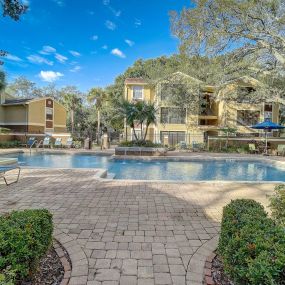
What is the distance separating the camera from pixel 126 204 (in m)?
5.66

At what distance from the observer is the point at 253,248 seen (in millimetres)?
2277

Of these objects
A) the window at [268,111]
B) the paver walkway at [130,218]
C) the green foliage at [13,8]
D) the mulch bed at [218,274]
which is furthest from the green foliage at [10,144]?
the window at [268,111]

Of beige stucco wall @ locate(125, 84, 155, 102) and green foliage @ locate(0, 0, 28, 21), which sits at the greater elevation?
beige stucco wall @ locate(125, 84, 155, 102)

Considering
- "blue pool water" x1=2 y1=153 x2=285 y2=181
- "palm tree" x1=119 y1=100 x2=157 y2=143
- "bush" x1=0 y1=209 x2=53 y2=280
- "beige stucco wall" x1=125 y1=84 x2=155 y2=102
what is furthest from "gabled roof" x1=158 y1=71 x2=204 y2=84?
"bush" x1=0 y1=209 x2=53 y2=280

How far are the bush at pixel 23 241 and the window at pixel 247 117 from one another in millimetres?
29265

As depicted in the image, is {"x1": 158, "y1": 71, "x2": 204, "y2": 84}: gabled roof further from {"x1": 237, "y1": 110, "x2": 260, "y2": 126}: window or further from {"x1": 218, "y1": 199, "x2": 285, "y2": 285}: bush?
{"x1": 218, "y1": 199, "x2": 285, "y2": 285}: bush

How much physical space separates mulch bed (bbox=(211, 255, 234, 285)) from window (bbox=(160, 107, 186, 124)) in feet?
83.7

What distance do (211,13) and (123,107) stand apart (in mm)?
8030

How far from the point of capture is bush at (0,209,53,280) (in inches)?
88.7

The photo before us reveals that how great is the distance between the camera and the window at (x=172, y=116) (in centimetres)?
2836

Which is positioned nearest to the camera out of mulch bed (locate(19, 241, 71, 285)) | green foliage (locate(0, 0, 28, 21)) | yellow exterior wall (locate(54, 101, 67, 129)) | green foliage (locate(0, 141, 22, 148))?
mulch bed (locate(19, 241, 71, 285))

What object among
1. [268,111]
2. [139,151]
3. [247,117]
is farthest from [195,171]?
[268,111]

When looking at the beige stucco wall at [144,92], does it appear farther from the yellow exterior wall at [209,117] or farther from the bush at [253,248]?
the bush at [253,248]

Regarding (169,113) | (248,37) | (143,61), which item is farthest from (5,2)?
(143,61)
